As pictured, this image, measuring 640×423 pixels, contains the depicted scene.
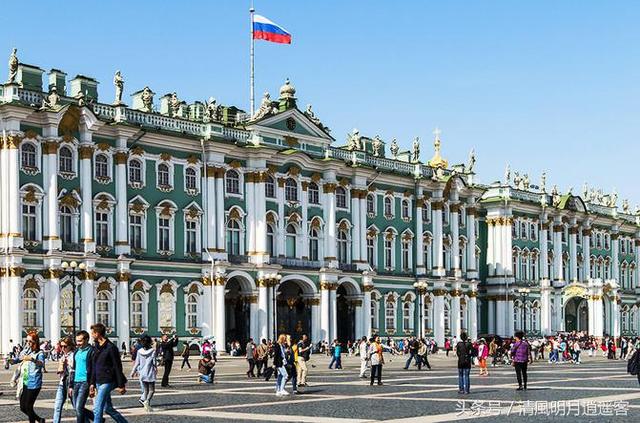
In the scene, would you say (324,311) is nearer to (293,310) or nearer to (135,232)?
(293,310)

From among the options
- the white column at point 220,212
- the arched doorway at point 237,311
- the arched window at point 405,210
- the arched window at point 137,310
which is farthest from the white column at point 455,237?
the arched window at point 137,310

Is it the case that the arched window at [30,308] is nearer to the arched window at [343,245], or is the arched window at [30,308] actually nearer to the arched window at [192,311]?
the arched window at [192,311]

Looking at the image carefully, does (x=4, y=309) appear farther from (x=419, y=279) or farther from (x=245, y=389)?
(x=419, y=279)

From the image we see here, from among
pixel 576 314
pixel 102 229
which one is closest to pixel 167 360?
pixel 102 229

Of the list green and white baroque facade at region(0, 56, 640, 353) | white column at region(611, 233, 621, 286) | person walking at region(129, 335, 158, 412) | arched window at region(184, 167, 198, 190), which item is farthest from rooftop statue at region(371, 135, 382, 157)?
person walking at region(129, 335, 158, 412)

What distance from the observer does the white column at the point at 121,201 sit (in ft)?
208

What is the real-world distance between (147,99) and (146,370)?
1647 inches

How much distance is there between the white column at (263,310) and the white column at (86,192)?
12.5 meters

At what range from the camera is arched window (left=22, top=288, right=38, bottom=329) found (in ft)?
192

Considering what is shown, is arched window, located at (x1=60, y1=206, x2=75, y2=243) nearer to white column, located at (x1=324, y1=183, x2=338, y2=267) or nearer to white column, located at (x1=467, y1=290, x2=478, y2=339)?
white column, located at (x1=324, y1=183, x2=338, y2=267)

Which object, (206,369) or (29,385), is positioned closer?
(29,385)

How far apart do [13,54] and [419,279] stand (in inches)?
1441

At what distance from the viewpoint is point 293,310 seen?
75812 mm

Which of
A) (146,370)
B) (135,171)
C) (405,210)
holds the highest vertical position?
(135,171)
